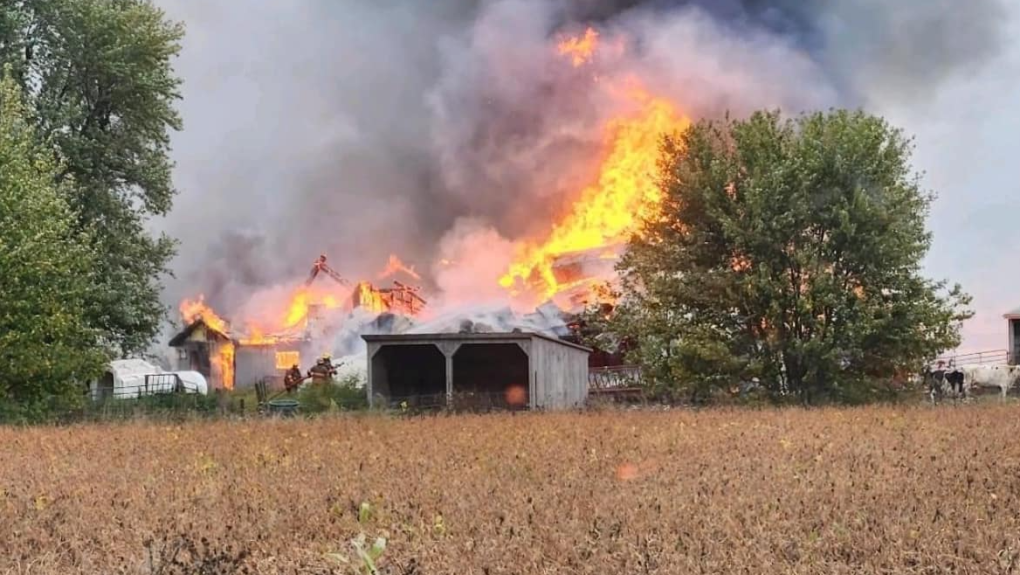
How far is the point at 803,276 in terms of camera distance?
78.2 feet

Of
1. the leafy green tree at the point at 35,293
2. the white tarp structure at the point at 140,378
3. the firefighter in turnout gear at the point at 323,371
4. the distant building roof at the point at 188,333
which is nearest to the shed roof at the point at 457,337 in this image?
the leafy green tree at the point at 35,293

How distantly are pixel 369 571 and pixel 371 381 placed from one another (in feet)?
66.1

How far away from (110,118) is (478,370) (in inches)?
595

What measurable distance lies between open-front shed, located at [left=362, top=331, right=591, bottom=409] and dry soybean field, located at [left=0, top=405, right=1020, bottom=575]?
36.5ft

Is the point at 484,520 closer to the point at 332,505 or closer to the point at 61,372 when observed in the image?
the point at 332,505

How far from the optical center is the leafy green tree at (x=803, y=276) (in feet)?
76.7

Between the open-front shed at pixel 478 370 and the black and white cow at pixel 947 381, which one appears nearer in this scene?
→ the open-front shed at pixel 478 370

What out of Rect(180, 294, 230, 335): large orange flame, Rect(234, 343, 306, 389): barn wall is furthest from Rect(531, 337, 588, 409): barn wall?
Rect(180, 294, 230, 335): large orange flame

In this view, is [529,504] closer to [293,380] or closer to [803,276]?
[803,276]

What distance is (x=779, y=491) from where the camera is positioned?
6.80 m

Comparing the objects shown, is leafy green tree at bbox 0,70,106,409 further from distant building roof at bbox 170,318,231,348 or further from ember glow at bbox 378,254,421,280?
distant building roof at bbox 170,318,231,348

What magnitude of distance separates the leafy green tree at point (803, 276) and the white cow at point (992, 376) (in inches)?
356

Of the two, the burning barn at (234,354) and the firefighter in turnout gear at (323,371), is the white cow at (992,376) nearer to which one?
the firefighter in turnout gear at (323,371)

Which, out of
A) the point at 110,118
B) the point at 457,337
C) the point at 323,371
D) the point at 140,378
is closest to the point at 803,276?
the point at 457,337
